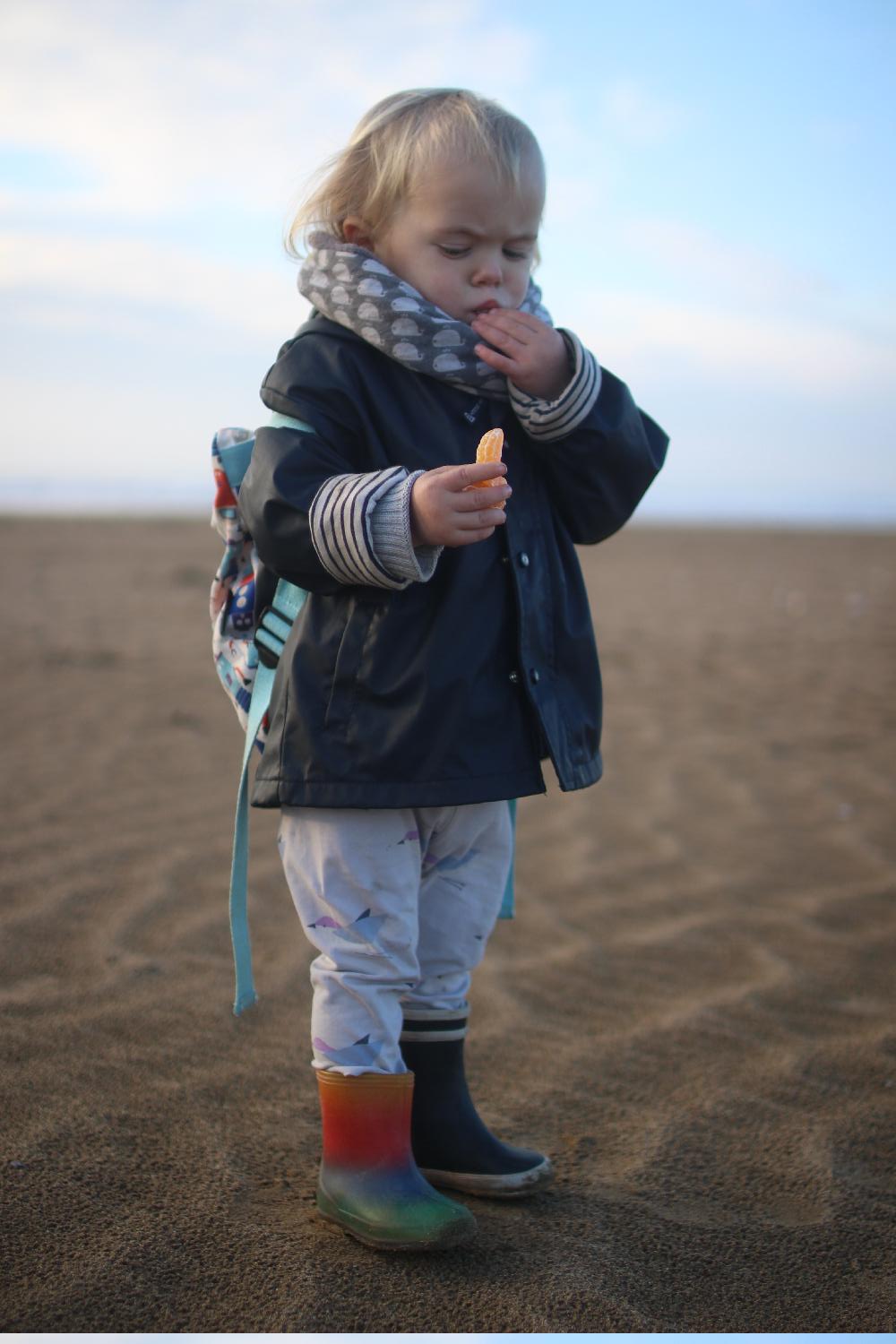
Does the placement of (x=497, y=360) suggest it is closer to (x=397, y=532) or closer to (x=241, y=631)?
(x=397, y=532)

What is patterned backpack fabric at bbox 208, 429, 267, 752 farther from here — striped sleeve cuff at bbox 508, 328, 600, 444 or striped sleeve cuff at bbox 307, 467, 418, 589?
striped sleeve cuff at bbox 508, 328, 600, 444

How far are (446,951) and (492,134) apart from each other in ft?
4.31

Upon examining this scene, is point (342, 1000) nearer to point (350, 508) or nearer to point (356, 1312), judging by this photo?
point (356, 1312)

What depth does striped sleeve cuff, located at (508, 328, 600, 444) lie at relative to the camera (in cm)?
200

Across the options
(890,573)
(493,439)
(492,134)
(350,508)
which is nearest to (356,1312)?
(350,508)

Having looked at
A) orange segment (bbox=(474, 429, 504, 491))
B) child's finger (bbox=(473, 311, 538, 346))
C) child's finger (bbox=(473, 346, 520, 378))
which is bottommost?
orange segment (bbox=(474, 429, 504, 491))

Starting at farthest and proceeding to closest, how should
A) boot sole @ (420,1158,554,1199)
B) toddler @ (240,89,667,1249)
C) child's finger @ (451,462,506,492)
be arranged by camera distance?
boot sole @ (420,1158,554,1199) → toddler @ (240,89,667,1249) → child's finger @ (451,462,506,492)

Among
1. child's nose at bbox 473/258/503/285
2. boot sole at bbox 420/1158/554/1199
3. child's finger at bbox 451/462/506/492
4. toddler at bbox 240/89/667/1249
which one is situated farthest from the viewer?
boot sole at bbox 420/1158/554/1199

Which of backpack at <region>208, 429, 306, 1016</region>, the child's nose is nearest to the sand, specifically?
backpack at <region>208, 429, 306, 1016</region>

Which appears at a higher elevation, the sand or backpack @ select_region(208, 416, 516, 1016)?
backpack @ select_region(208, 416, 516, 1016)

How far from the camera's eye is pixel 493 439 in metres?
1.83

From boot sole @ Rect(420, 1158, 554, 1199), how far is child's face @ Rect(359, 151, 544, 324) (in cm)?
141

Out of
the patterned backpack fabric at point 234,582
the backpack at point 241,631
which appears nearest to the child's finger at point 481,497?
the backpack at point 241,631

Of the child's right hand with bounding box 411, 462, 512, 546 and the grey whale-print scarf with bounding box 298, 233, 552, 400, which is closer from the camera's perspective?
the child's right hand with bounding box 411, 462, 512, 546
